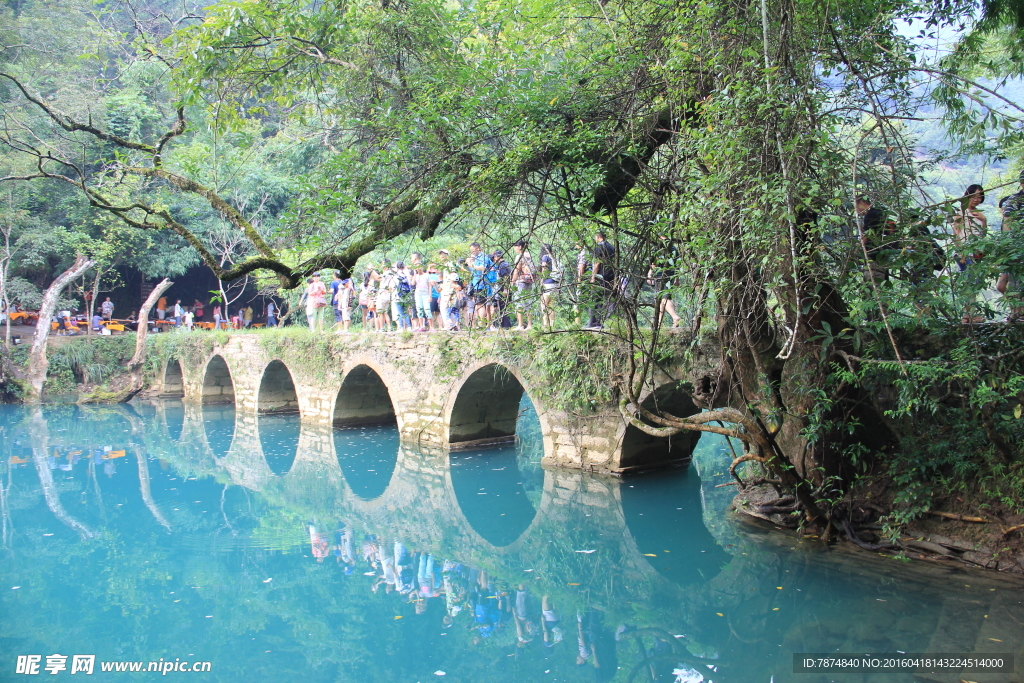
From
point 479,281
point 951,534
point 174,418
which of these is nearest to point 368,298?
point 174,418

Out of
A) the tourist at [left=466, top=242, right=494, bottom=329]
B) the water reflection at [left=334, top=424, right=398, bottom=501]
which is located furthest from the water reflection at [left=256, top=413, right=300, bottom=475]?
the tourist at [left=466, top=242, right=494, bottom=329]

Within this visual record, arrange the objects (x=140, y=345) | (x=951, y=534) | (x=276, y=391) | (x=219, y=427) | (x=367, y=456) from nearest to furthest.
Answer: (x=951, y=534) → (x=367, y=456) → (x=219, y=427) → (x=276, y=391) → (x=140, y=345)

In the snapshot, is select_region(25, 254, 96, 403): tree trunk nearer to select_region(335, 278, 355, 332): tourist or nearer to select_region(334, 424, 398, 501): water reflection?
select_region(335, 278, 355, 332): tourist

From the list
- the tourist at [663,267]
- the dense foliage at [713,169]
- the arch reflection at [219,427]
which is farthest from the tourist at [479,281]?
the arch reflection at [219,427]

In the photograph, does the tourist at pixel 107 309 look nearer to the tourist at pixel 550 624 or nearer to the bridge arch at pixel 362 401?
the bridge arch at pixel 362 401

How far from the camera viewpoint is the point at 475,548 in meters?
7.34

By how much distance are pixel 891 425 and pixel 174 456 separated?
11158mm

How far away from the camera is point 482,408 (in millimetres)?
11711

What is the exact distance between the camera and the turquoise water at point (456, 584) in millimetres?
4809

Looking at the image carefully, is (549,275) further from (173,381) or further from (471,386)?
(173,381)

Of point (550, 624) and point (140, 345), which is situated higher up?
point (140, 345)

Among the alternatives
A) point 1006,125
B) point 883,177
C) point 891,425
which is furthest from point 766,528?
point 1006,125

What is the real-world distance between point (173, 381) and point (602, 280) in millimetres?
18975

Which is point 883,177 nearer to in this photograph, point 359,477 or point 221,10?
point 221,10
